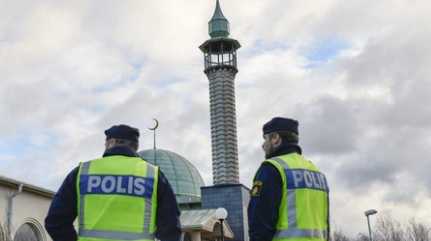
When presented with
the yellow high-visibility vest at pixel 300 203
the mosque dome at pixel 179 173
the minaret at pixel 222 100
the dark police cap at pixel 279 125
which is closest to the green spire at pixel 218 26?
the minaret at pixel 222 100

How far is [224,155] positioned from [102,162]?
57.3m

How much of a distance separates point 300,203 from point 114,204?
1422 millimetres

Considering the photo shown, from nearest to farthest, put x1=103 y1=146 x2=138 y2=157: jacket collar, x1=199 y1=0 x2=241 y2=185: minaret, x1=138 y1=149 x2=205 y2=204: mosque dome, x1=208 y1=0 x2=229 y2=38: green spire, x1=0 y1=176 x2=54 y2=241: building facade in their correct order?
1. x1=103 y1=146 x2=138 y2=157: jacket collar
2. x1=0 y1=176 x2=54 y2=241: building facade
3. x1=138 y1=149 x2=205 y2=204: mosque dome
4. x1=199 y1=0 x2=241 y2=185: minaret
5. x1=208 y1=0 x2=229 y2=38: green spire

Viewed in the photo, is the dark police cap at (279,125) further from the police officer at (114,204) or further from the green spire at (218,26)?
the green spire at (218,26)

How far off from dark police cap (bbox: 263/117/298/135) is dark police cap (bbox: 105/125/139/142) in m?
1.09

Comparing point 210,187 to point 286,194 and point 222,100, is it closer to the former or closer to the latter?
point 222,100

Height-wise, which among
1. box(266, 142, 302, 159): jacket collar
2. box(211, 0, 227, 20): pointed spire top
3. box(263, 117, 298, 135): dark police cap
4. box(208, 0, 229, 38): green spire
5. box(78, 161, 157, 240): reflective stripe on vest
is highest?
box(211, 0, 227, 20): pointed spire top

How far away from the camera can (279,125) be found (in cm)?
500

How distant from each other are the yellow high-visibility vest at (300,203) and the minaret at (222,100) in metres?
56.2

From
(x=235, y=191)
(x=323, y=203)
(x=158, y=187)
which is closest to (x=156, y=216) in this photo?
(x=158, y=187)

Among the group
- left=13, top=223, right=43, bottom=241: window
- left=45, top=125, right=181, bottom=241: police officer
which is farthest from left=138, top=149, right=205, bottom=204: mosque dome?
left=45, top=125, right=181, bottom=241: police officer

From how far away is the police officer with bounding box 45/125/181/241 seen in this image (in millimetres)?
4301

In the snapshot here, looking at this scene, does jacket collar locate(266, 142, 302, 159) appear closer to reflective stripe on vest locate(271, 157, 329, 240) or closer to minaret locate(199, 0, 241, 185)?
reflective stripe on vest locate(271, 157, 329, 240)

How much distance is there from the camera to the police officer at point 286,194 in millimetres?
4570
